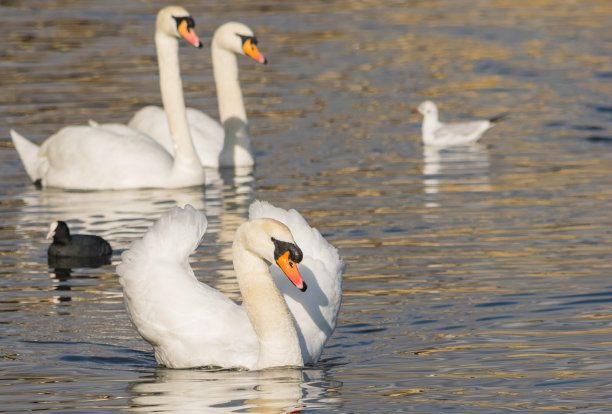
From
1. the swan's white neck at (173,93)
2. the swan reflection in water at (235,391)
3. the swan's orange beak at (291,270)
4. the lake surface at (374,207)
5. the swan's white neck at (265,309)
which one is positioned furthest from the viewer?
the swan's white neck at (173,93)

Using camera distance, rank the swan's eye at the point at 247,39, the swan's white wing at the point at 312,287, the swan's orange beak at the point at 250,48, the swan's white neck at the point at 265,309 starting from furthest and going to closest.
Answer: the swan's eye at the point at 247,39
the swan's orange beak at the point at 250,48
the swan's white wing at the point at 312,287
the swan's white neck at the point at 265,309

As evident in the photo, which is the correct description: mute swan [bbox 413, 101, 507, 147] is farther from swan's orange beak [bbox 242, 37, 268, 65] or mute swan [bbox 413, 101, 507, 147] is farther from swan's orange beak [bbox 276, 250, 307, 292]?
swan's orange beak [bbox 276, 250, 307, 292]

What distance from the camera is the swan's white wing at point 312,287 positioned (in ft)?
27.9

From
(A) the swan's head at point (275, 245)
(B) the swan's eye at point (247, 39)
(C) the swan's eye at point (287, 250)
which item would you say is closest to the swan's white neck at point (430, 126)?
(B) the swan's eye at point (247, 39)

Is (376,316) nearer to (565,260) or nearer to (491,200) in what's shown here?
(565,260)

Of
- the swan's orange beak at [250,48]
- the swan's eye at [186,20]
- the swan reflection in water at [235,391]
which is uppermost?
the swan's eye at [186,20]

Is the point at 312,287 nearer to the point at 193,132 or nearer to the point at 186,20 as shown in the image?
the point at 186,20

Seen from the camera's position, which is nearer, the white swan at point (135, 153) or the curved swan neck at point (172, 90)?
the white swan at point (135, 153)

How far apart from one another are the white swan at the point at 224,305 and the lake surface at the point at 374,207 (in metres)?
0.14

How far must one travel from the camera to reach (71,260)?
11625 millimetres

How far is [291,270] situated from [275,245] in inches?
8.3

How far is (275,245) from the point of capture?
796 cm

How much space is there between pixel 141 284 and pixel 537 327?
2.52 m

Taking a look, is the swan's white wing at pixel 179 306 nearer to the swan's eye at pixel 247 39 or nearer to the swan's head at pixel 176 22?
the swan's head at pixel 176 22
